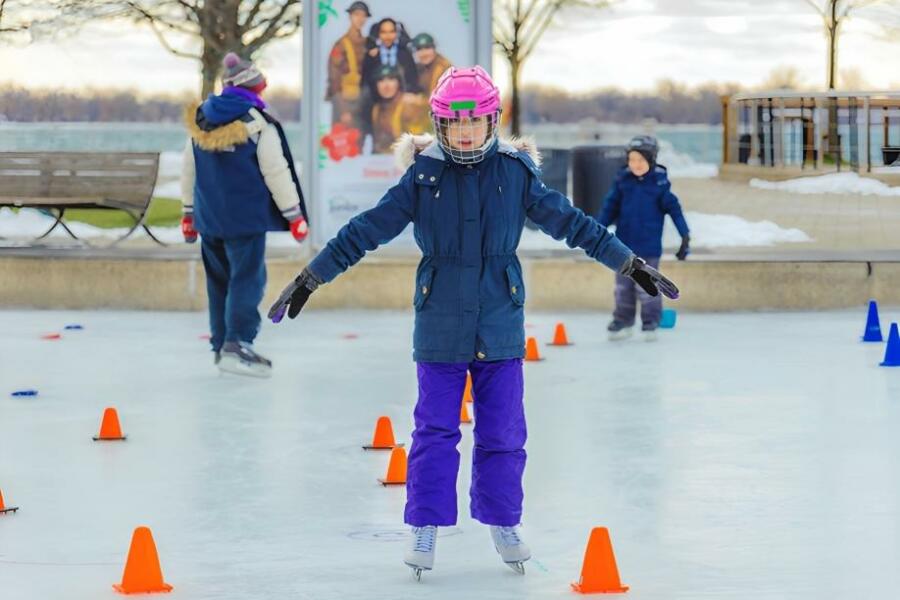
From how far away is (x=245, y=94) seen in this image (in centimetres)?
1087

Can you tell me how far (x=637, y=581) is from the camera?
5781mm

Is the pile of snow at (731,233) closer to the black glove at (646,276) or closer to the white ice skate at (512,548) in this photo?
the black glove at (646,276)

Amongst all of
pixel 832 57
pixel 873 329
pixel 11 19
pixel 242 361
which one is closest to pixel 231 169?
pixel 242 361

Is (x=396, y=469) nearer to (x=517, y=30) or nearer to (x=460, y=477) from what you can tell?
(x=460, y=477)

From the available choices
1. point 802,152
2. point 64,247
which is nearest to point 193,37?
point 64,247

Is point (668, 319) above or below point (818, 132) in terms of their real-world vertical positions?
below

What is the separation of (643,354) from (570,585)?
6.52m

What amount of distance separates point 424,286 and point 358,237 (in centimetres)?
26

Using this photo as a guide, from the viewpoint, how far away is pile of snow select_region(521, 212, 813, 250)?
1562cm

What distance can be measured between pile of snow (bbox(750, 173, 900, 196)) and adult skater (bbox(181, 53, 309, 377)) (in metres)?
5.94

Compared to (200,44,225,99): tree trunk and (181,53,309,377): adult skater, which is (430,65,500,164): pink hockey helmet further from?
(200,44,225,99): tree trunk

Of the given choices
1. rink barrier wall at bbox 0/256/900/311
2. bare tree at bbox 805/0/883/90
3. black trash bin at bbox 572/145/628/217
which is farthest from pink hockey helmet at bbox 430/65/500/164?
black trash bin at bbox 572/145/628/217

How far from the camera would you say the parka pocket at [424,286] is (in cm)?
598

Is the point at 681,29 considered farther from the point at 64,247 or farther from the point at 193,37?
the point at 64,247
